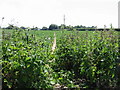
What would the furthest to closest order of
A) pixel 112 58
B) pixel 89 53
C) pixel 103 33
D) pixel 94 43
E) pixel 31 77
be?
pixel 103 33 → pixel 94 43 → pixel 89 53 → pixel 112 58 → pixel 31 77

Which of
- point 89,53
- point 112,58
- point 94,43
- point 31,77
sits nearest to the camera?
point 31,77

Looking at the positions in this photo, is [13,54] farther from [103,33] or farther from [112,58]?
[103,33]

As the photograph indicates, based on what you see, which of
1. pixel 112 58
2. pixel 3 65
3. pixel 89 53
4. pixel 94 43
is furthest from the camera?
pixel 94 43

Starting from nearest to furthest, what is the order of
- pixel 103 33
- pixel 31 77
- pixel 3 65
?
pixel 31 77 → pixel 3 65 → pixel 103 33

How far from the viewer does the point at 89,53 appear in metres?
3.87

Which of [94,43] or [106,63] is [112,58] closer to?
[106,63]

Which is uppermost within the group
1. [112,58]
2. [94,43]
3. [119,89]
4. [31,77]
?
[94,43]

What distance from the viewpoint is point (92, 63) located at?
372 cm

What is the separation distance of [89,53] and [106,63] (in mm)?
410

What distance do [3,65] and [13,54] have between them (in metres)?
0.26

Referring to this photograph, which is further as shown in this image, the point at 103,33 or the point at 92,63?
the point at 103,33

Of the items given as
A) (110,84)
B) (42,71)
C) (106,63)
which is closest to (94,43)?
(106,63)

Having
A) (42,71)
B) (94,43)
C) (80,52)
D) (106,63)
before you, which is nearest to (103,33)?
(94,43)

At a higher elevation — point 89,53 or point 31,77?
point 89,53
